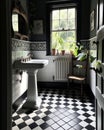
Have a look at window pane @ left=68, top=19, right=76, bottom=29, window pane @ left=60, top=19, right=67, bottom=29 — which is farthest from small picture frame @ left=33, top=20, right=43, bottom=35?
window pane @ left=68, top=19, right=76, bottom=29

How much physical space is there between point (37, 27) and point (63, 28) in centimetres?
70

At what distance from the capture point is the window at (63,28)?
12.9 ft

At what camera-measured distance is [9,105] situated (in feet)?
2.72

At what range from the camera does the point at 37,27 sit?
13.1ft

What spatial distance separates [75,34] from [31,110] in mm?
2281

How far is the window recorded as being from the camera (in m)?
3.94

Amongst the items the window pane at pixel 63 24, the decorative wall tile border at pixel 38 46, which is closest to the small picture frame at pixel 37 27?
the decorative wall tile border at pixel 38 46

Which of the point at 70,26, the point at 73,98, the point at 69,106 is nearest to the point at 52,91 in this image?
the point at 73,98

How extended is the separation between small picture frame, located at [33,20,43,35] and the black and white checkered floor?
1.71 metres

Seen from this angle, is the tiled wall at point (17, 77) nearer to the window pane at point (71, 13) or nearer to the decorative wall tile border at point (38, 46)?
the decorative wall tile border at point (38, 46)

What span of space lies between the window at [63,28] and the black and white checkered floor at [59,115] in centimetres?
140

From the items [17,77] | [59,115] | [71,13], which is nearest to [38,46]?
[71,13]

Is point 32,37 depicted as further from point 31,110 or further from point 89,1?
point 31,110

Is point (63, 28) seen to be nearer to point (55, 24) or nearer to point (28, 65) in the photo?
point (55, 24)
